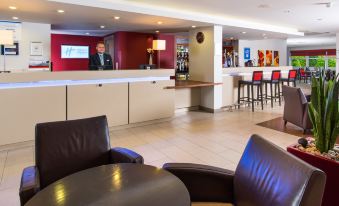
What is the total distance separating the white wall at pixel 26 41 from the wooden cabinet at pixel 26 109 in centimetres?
332

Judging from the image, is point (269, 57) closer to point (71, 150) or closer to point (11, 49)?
point (11, 49)

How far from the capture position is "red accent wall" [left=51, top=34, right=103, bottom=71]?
10508 millimetres

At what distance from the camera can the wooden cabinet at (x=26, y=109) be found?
4.30 meters

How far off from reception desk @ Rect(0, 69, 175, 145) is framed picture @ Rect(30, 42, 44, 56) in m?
3.39

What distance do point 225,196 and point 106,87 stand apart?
3938 mm

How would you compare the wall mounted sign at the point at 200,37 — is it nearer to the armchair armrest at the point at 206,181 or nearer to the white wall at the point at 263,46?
the white wall at the point at 263,46

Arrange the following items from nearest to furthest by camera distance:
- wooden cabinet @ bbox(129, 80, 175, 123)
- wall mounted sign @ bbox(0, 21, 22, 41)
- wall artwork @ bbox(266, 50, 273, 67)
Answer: wooden cabinet @ bbox(129, 80, 175, 123), wall mounted sign @ bbox(0, 21, 22, 41), wall artwork @ bbox(266, 50, 273, 67)

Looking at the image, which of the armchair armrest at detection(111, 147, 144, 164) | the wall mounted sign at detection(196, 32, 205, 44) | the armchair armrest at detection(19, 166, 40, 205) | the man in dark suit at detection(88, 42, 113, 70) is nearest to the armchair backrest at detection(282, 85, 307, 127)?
the wall mounted sign at detection(196, 32, 205, 44)

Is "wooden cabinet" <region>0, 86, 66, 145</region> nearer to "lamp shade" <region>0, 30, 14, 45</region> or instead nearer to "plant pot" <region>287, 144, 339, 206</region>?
"lamp shade" <region>0, 30, 14, 45</region>

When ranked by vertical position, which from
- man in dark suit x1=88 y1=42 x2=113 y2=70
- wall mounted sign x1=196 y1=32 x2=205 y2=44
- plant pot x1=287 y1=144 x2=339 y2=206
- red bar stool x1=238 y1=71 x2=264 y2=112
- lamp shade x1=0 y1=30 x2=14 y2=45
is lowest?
plant pot x1=287 y1=144 x2=339 y2=206

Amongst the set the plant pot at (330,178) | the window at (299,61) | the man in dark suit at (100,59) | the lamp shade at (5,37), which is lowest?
the plant pot at (330,178)

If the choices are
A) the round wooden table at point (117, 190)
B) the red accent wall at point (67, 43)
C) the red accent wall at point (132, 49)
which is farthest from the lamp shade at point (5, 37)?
the red accent wall at point (67, 43)

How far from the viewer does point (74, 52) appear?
1088cm

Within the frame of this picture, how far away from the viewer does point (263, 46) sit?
13.7m
